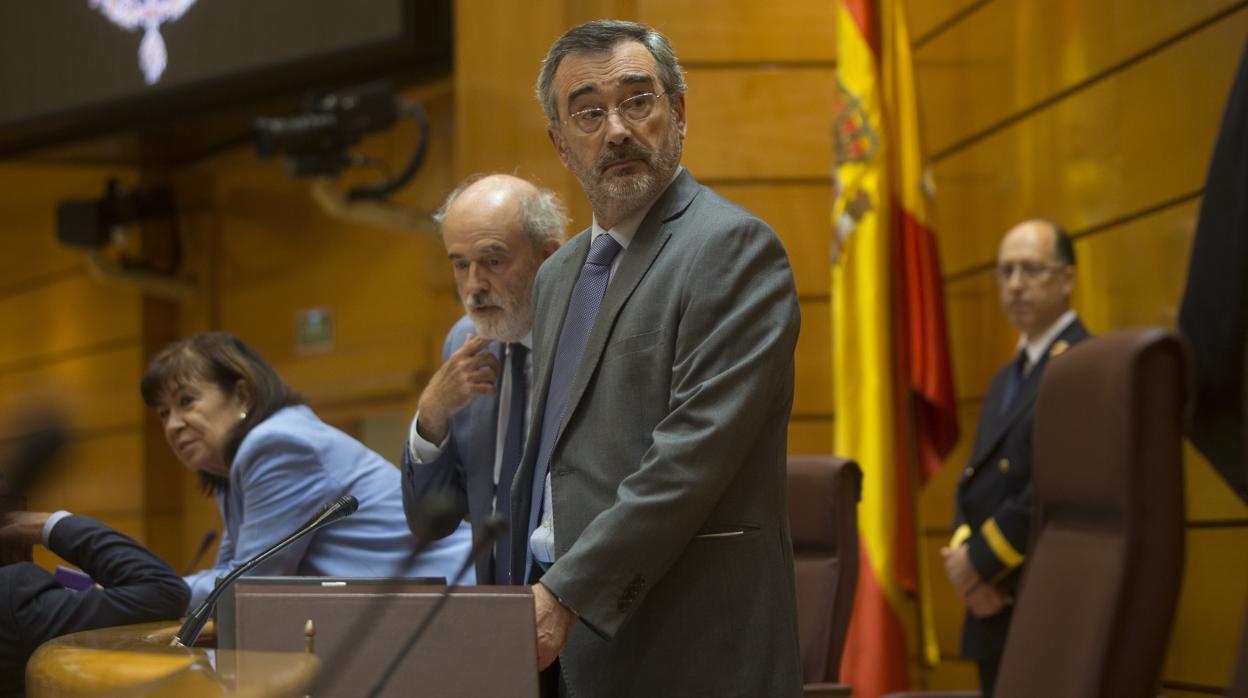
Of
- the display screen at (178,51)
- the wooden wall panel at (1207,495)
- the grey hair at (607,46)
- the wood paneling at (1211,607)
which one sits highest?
the display screen at (178,51)

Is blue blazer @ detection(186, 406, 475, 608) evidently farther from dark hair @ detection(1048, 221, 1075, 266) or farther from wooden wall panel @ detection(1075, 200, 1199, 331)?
wooden wall panel @ detection(1075, 200, 1199, 331)

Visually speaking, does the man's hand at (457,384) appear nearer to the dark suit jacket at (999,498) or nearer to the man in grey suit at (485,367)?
the man in grey suit at (485,367)

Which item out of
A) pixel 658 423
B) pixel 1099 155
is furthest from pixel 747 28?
pixel 658 423

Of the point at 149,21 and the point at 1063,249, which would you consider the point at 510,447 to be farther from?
the point at 149,21

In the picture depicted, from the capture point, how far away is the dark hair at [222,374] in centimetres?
266

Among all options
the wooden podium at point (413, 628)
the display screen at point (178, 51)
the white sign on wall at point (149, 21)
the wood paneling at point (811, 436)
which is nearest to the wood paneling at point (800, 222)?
the wood paneling at point (811, 436)

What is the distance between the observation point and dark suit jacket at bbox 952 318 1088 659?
322 centimetres

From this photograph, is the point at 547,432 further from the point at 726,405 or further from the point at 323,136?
the point at 323,136

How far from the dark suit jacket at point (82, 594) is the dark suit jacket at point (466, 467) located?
38 centimetres

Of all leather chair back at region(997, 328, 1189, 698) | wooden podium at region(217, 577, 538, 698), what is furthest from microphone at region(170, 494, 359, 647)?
leather chair back at region(997, 328, 1189, 698)

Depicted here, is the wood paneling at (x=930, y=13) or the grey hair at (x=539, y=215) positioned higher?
the wood paneling at (x=930, y=13)

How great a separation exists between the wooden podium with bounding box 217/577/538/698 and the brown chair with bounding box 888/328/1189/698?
0.60 meters

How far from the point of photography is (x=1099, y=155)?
13.0 ft

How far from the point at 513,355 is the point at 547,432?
468 mm
